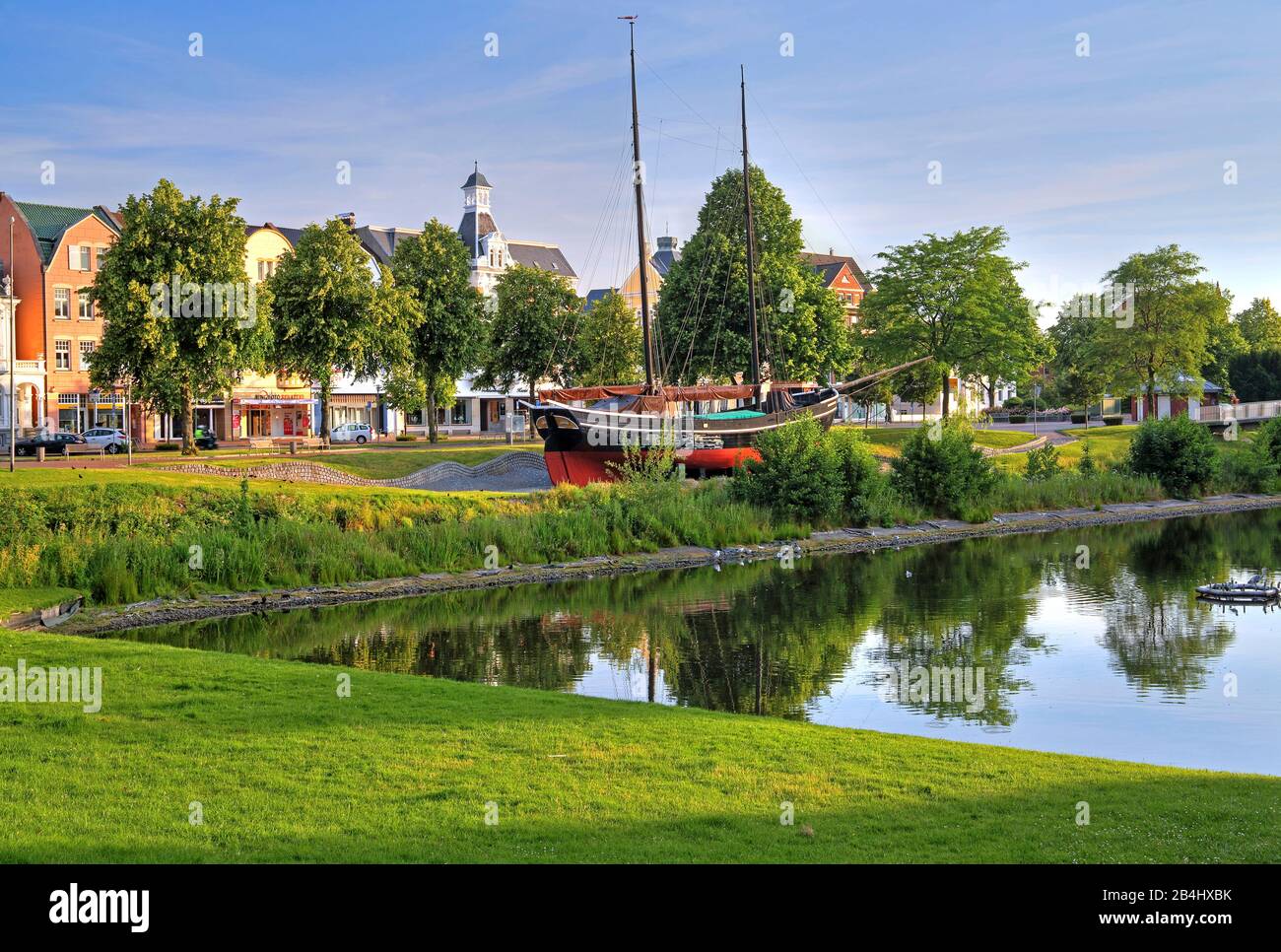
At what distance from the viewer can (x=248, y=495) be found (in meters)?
31.1

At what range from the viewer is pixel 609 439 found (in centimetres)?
4916

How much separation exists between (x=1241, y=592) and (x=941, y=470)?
58.2ft

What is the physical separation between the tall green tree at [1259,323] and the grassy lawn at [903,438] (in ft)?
143

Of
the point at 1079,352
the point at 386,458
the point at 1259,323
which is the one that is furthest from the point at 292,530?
the point at 1259,323

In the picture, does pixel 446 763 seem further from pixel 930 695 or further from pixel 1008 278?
pixel 1008 278

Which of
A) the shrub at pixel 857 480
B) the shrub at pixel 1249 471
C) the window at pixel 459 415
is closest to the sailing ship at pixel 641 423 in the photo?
the shrub at pixel 857 480

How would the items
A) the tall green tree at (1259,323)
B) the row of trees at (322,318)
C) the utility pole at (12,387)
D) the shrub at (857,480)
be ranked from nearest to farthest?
the shrub at (857,480) < the utility pole at (12,387) < the row of trees at (322,318) < the tall green tree at (1259,323)

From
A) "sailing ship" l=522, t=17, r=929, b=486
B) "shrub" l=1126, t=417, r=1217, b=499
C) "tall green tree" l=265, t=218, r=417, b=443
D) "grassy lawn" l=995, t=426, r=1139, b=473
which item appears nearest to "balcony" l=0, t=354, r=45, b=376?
"tall green tree" l=265, t=218, r=417, b=443

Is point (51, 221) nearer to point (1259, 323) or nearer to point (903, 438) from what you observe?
point (903, 438)

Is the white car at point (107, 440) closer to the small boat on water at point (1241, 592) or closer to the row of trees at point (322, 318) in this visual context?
the row of trees at point (322, 318)

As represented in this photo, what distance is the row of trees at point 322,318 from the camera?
173 feet

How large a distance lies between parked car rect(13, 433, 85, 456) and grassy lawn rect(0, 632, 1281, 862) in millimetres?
49633
